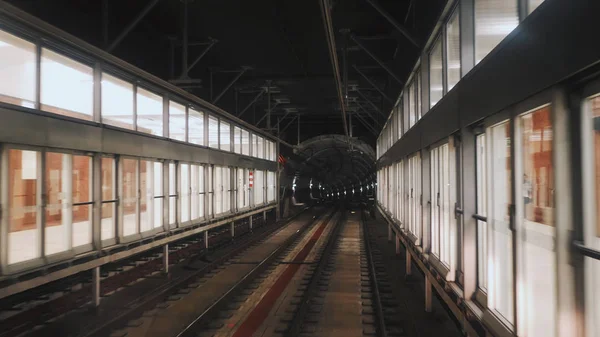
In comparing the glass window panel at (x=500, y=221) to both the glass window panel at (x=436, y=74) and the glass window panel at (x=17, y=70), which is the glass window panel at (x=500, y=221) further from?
the glass window panel at (x=17, y=70)

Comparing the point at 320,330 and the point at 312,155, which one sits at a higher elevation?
the point at 312,155

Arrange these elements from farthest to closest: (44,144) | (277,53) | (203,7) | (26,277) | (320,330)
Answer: (277,53)
(203,7)
(320,330)
(44,144)
(26,277)

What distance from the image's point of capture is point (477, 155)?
4812 millimetres

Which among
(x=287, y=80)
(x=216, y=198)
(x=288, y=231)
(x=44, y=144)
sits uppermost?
(x=287, y=80)

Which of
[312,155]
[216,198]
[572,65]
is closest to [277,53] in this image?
[216,198]

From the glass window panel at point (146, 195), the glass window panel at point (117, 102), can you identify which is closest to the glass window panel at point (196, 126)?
the glass window panel at point (146, 195)

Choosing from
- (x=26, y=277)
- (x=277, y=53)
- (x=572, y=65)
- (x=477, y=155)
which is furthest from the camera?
(x=277, y=53)

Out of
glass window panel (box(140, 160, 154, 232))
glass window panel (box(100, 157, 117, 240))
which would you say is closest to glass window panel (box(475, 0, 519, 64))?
glass window panel (box(100, 157, 117, 240))

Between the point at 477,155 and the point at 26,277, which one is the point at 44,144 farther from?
the point at 477,155

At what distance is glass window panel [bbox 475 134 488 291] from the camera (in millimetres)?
4590

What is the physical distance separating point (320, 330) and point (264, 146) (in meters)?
16.8

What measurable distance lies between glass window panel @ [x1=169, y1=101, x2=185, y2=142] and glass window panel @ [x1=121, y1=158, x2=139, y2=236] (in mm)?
2278

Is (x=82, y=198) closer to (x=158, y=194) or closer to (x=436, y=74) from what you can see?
(x=158, y=194)

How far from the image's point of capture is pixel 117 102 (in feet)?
27.8
